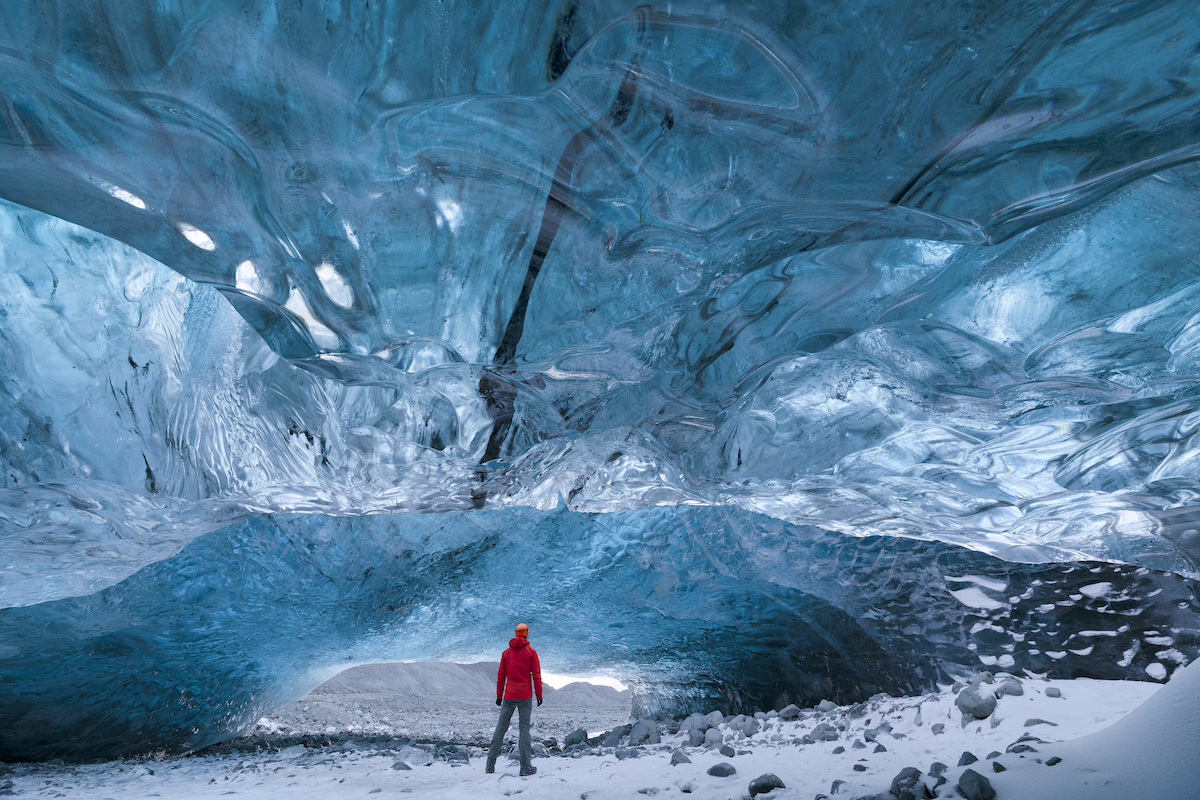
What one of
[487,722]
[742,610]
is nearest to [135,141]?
[742,610]

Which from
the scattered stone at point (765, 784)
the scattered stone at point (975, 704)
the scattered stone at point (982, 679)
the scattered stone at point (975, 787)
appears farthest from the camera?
the scattered stone at point (982, 679)

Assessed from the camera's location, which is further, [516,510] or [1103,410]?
[516,510]

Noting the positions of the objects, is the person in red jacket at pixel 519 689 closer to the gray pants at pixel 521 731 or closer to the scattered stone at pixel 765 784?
the gray pants at pixel 521 731

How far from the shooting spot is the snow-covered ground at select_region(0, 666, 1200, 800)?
208 cm

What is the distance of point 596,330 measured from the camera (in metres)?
3.02

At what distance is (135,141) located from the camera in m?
2.19

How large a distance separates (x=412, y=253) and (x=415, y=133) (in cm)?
62

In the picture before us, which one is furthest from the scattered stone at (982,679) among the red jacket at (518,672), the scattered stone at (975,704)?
the red jacket at (518,672)

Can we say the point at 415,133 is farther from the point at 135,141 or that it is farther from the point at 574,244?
the point at 135,141

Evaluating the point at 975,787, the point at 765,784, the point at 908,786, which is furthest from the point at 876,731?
the point at 975,787

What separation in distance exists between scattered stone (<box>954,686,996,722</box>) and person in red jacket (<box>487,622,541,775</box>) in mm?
2611

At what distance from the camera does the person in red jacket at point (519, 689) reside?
3.99 meters

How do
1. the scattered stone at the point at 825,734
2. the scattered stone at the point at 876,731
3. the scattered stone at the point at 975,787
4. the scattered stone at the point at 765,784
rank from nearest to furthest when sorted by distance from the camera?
the scattered stone at the point at 975,787 → the scattered stone at the point at 765,784 → the scattered stone at the point at 876,731 → the scattered stone at the point at 825,734

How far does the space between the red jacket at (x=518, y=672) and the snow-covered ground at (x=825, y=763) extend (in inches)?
19.7
